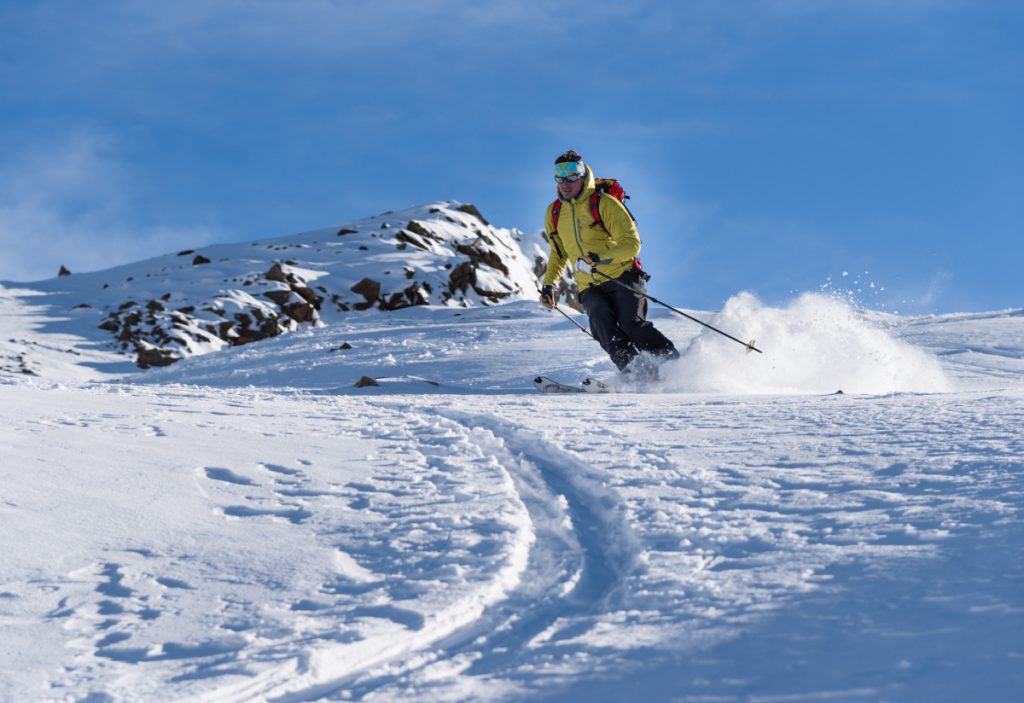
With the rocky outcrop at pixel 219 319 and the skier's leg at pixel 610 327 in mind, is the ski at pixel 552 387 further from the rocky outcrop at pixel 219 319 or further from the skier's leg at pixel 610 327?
the rocky outcrop at pixel 219 319

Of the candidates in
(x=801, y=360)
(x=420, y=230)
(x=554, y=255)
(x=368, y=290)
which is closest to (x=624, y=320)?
(x=554, y=255)

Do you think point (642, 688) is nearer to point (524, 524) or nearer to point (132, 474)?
point (524, 524)

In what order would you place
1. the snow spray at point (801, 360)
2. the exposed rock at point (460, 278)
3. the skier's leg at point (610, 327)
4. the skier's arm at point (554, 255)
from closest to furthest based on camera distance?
the snow spray at point (801, 360) < the skier's leg at point (610, 327) < the skier's arm at point (554, 255) < the exposed rock at point (460, 278)

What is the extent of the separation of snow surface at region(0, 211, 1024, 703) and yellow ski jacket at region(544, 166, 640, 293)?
3.71 metres

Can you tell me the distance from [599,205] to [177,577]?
766 cm

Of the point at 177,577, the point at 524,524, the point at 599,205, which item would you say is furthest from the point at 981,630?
the point at 599,205

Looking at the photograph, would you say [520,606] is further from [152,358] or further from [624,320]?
[152,358]

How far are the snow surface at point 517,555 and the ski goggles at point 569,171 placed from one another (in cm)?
400

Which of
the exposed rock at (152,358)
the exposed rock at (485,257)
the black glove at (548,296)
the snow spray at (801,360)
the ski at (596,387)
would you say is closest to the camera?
the ski at (596,387)

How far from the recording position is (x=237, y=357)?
16.4 meters

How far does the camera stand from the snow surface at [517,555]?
2.12 m

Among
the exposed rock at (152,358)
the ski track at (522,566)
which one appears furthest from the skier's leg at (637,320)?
the exposed rock at (152,358)

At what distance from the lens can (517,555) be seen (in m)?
3.05

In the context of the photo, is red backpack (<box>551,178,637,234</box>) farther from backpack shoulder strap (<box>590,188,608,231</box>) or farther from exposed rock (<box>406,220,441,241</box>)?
exposed rock (<box>406,220,441,241</box>)
